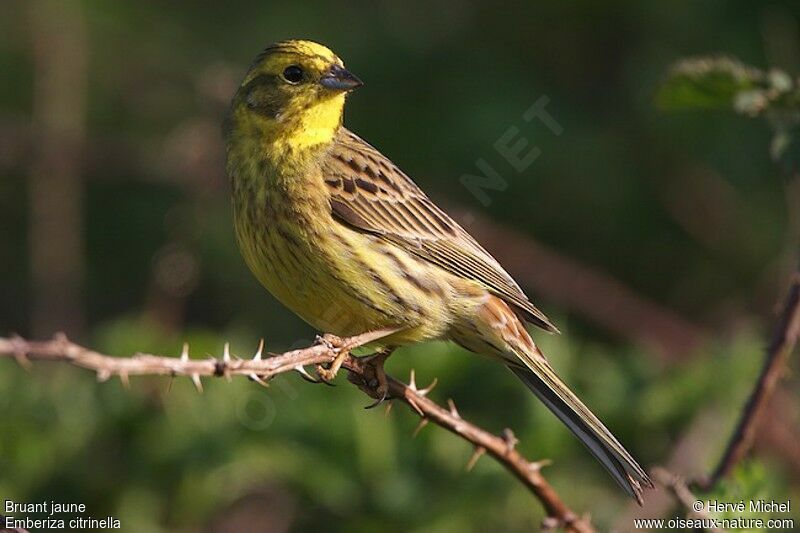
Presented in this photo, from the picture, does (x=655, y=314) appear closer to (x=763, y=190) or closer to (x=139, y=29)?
(x=763, y=190)

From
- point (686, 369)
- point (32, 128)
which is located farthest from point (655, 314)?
point (32, 128)

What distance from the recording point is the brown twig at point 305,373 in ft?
6.33

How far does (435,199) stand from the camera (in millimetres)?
6961

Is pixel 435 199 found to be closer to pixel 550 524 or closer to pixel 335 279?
pixel 335 279

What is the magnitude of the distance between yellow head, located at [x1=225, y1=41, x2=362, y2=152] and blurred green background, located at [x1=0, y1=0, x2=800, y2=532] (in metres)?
0.88

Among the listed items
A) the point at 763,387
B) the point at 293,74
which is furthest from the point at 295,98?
the point at 763,387

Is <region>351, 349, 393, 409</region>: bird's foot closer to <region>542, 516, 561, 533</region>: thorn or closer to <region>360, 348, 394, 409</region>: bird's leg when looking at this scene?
<region>360, 348, 394, 409</region>: bird's leg

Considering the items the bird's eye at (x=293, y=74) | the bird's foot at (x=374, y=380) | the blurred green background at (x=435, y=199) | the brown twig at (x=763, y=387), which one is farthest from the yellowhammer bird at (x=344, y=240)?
the brown twig at (x=763, y=387)

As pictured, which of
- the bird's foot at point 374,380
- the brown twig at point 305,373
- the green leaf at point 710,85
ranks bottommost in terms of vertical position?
the bird's foot at point 374,380

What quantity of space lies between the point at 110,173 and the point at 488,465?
3.54 metres

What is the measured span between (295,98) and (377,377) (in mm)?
1268

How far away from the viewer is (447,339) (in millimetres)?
4371

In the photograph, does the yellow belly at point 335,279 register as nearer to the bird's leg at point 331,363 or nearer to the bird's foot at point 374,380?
the bird's foot at point 374,380

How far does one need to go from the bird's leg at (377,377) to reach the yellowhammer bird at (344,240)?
19 cm
